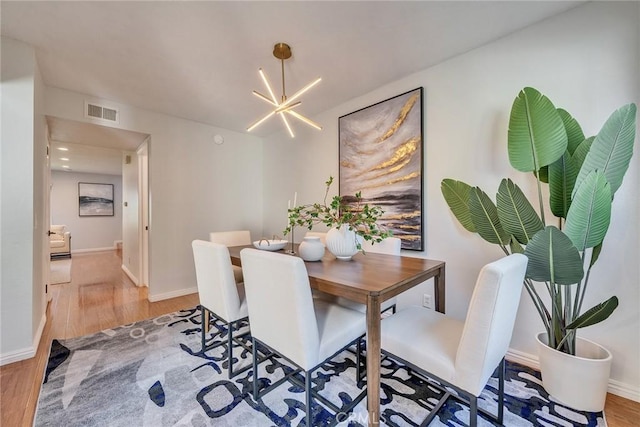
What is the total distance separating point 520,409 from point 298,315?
142 cm

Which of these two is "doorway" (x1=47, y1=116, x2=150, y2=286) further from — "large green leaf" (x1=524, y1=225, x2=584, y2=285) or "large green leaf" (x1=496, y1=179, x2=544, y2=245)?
"large green leaf" (x1=524, y1=225, x2=584, y2=285)

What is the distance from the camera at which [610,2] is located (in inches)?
62.1

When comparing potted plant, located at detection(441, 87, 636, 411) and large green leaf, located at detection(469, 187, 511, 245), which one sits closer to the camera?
potted plant, located at detection(441, 87, 636, 411)

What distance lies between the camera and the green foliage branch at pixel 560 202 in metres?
1.28

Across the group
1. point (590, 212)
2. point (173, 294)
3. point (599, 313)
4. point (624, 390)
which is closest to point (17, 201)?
point (173, 294)

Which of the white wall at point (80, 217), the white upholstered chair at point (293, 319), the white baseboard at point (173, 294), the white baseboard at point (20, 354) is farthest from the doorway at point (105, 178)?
the white upholstered chair at point (293, 319)

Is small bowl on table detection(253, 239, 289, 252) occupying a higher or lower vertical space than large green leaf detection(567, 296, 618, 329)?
higher

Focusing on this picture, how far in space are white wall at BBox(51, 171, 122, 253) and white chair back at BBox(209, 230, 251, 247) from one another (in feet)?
22.2

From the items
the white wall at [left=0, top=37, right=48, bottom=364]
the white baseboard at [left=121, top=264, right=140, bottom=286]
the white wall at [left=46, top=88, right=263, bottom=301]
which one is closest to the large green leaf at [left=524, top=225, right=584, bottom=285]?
the white wall at [left=0, top=37, right=48, bottom=364]

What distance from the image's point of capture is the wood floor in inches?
56.4

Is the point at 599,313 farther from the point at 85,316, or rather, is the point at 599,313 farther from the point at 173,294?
the point at 85,316

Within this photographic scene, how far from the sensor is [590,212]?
4.22ft

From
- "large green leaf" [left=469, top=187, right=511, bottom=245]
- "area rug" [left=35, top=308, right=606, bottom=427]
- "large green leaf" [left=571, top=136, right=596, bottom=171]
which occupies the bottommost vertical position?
"area rug" [left=35, top=308, right=606, bottom=427]

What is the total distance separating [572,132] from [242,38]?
2327 mm
